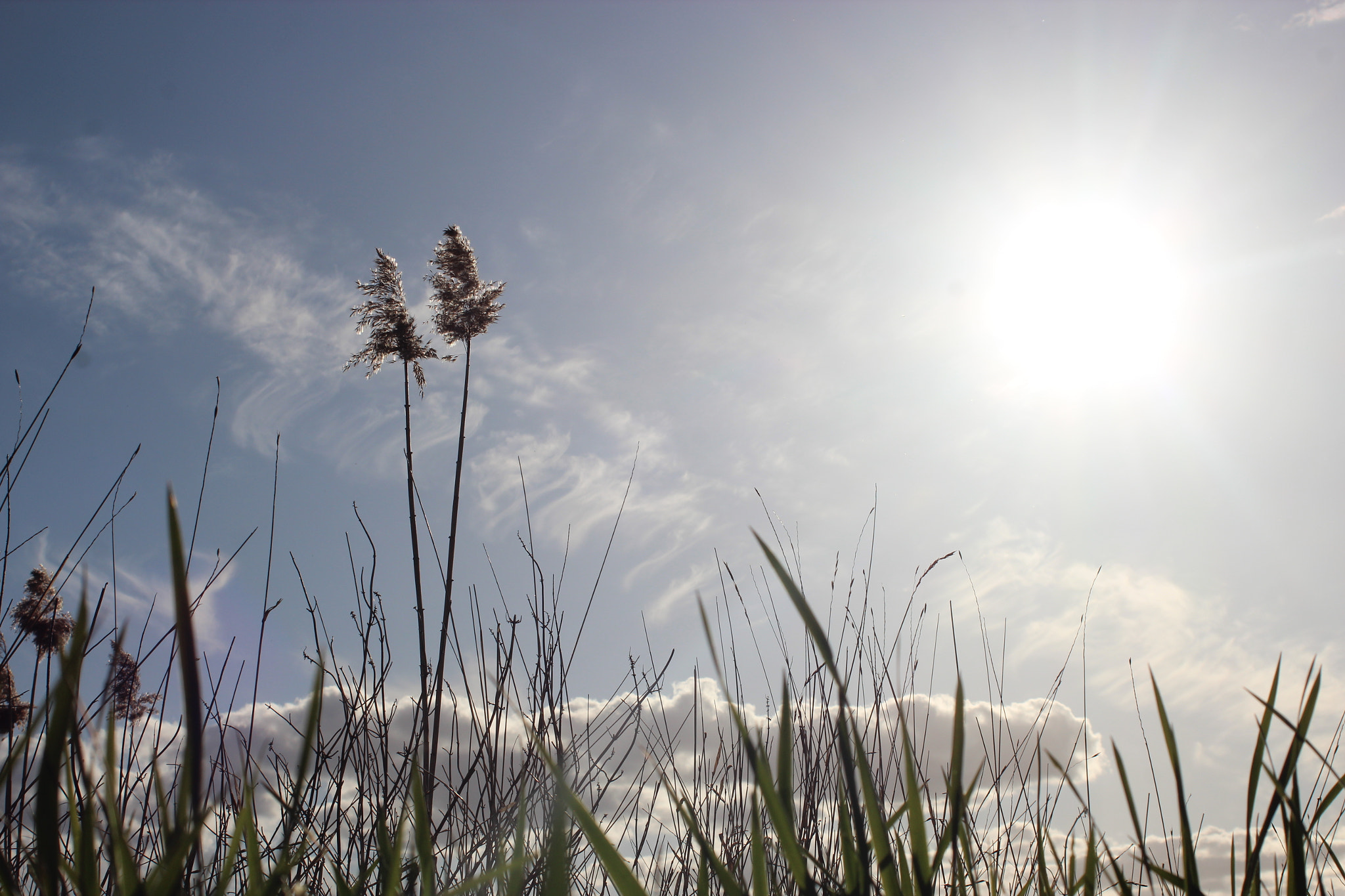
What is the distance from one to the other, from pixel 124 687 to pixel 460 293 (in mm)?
3181

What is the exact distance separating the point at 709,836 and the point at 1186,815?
57.9 inches

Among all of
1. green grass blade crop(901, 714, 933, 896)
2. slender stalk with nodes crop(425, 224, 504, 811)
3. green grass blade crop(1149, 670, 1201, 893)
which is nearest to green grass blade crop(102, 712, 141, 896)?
green grass blade crop(901, 714, 933, 896)

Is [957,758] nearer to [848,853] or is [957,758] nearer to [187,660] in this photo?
[848,853]

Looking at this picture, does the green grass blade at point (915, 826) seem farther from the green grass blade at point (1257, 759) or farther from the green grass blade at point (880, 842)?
the green grass blade at point (1257, 759)

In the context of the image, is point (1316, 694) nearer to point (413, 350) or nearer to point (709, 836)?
point (709, 836)

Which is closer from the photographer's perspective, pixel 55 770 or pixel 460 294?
pixel 55 770

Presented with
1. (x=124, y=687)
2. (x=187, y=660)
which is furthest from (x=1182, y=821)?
(x=124, y=687)

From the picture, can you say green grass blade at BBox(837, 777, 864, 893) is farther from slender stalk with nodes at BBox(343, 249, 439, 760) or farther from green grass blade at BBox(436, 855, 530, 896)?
slender stalk with nodes at BBox(343, 249, 439, 760)

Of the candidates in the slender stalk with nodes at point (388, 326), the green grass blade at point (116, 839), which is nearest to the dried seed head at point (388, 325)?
the slender stalk with nodes at point (388, 326)

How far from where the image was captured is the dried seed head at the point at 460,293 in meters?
3.87

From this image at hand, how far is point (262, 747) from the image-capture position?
1164 mm

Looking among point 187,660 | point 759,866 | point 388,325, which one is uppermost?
point 388,325

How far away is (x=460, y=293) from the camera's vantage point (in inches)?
156

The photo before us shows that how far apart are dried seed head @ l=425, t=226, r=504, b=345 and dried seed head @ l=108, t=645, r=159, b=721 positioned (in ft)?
6.82
